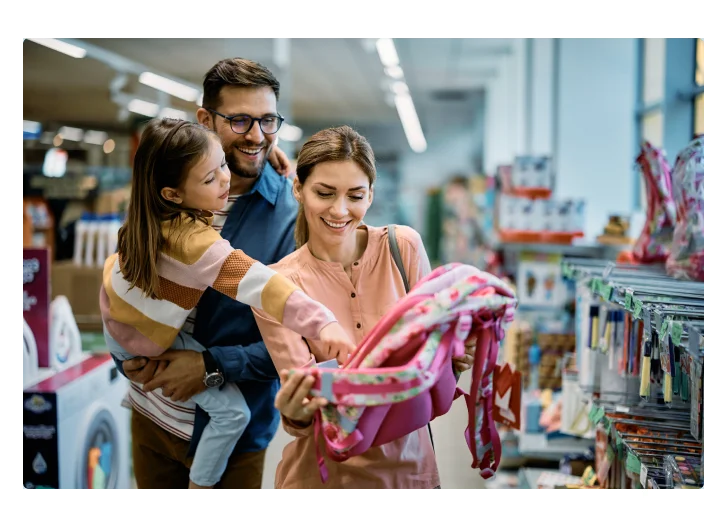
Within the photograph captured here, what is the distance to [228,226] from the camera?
1986 mm

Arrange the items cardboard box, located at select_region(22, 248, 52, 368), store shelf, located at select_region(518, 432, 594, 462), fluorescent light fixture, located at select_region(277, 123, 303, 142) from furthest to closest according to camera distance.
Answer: fluorescent light fixture, located at select_region(277, 123, 303, 142) → store shelf, located at select_region(518, 432, 594, 462) → cardboard box, located at select_region(22, 248, 52, 368)

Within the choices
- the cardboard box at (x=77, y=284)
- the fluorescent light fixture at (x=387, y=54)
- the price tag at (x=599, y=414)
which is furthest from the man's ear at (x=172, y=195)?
the fluorescent light fixture at (x=387, y=54)

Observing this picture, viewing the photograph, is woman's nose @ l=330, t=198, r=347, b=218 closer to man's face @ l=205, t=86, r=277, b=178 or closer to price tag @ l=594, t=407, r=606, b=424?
man's face @ l=205, t=86, r=277, b=178

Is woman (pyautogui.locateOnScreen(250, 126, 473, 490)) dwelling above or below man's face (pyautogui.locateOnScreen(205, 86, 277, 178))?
below

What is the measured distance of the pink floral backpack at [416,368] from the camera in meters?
1.44

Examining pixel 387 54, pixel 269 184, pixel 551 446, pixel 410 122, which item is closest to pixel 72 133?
pixel 387 54

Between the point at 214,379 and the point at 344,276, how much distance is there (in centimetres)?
50

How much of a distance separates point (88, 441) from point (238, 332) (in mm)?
1528

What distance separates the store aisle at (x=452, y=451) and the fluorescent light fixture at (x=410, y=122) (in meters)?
11.6

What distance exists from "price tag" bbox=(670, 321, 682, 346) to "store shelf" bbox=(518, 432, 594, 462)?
229 cm

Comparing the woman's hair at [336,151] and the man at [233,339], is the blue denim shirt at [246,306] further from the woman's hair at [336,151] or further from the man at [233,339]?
the woman's hair at [336,151]

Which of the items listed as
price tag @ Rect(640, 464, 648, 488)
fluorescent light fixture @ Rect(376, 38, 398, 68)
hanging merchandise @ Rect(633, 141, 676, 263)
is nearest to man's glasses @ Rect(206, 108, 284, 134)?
price tag @ Rect(640, 464, 648, 488)

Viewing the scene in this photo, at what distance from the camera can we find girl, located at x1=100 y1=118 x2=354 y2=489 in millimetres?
1580

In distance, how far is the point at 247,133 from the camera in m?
1.88
